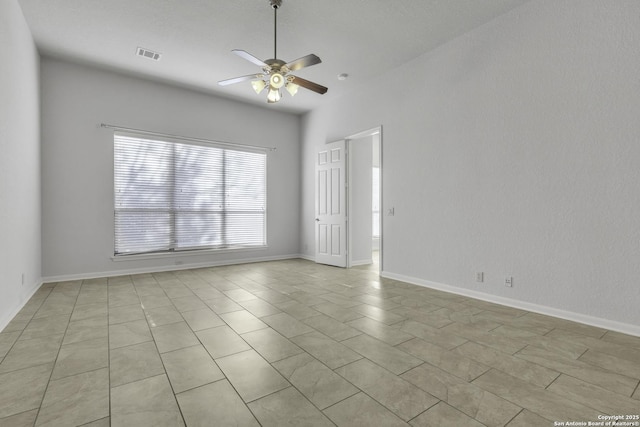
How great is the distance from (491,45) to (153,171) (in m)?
5.43

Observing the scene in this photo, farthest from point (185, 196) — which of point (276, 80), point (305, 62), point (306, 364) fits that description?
point (306, 364)

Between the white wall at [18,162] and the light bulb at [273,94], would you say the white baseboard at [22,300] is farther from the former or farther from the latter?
the light bulb at [273,94]

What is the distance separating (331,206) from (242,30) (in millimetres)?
3390

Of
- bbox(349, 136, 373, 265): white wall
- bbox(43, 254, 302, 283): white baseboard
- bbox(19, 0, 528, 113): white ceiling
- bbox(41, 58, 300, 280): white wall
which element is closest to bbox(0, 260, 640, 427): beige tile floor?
bbox(43, 254, 302, 283): white baseboard

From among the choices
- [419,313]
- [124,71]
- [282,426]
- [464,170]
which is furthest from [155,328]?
[124,71]

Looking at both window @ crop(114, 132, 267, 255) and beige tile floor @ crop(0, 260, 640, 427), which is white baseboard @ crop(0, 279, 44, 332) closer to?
beige tile floor @ crop(0, 260, 640, 427)

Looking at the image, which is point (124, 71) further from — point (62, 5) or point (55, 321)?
point (55, 321)

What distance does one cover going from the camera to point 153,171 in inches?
214

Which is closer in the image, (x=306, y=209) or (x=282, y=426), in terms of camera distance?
(x=282, y=426)

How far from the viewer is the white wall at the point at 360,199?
20.1ft

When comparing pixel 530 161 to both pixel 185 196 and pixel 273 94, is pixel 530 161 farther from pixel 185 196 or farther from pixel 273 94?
pixel 185 196

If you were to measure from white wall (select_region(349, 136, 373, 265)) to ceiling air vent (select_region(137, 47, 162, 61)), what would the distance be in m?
3.45

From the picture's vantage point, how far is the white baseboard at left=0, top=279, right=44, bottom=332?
2819 mm

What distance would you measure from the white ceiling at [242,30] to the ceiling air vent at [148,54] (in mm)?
79
